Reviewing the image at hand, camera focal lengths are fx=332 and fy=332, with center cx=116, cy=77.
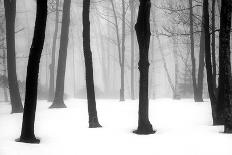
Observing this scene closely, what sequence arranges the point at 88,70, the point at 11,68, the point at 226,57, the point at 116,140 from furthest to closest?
the point at 11,68, the point at 88,70, the point at 226,57, the point at 116,140

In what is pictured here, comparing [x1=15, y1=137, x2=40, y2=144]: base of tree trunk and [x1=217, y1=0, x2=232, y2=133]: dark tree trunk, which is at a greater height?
[x1=217, y1=0, x2=232, y2=133]: dark tree trunk

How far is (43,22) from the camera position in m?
9.53

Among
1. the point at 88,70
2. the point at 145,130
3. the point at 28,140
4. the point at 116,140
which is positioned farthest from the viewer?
the point at 88,70

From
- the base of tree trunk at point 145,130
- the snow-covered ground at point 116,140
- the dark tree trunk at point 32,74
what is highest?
the dark tree trunk at point 32,74

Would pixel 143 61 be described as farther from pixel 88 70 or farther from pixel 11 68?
pixel 11 68

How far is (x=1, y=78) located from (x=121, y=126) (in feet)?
82.9

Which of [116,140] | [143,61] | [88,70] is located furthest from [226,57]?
[88,70]

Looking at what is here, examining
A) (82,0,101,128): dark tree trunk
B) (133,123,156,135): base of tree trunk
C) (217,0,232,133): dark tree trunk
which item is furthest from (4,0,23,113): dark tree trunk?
(217,0,232,133): dark tree trunk

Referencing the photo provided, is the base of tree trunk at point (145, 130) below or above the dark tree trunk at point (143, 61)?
below

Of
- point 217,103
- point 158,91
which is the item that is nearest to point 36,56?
point 217,103

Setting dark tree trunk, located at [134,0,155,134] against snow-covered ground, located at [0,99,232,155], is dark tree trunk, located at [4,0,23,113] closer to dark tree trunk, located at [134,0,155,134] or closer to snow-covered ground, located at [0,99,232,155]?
snow-covered ground, located at [0,99,232,155]

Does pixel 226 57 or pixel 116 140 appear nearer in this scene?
pixel 116 140

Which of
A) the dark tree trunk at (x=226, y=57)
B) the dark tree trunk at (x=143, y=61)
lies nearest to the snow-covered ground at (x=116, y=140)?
the dark tree trunk at (x=143, y=61)

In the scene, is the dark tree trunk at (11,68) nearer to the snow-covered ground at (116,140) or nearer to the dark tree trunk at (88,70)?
the snow-covered ground at (116,140)
